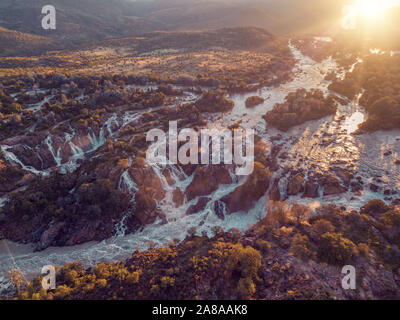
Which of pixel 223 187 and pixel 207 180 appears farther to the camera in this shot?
pixel 223 187

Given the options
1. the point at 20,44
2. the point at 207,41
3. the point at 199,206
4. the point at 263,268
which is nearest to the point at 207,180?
the point at 199,206

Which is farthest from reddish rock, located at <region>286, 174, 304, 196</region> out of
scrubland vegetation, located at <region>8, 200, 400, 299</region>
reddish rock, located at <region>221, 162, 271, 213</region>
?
scrubland vegetation, located at <region>8, 200, 400, 299</region>

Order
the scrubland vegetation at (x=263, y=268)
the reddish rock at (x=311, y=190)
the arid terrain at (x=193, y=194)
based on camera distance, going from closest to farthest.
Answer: the scrubland vegetation at (x=263, y=268) → the arid terrain at (x=193, y=194) → the reddish rock at (x=311, y=190)

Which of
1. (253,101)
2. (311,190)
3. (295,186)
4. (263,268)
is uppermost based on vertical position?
(253,101)

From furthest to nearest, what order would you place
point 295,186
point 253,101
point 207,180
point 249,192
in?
point 253,101, point 207,180, point 249,192, point 295,186

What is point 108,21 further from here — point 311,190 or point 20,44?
point 311,190

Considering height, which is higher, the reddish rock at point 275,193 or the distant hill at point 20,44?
the distant hill at point 20,44

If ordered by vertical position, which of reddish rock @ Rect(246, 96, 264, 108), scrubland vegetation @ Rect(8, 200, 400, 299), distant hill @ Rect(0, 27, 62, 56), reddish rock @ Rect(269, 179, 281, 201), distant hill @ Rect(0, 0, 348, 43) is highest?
distant hill @ Rect(0, 0, 348, 43)

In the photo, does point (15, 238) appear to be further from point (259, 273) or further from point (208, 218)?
point (259, 273)

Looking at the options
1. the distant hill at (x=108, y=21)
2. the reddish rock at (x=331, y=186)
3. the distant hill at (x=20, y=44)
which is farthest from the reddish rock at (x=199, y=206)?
the distant hill at (x=108, y=21)

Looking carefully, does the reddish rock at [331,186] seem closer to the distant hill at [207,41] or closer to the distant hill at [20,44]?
the distant hill at [207,41]

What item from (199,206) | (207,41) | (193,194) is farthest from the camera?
(207,41)

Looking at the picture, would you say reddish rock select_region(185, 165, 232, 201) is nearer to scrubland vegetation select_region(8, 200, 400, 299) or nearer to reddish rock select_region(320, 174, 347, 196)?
scrubland vegetation select_region(8, 200, 400, 299)
